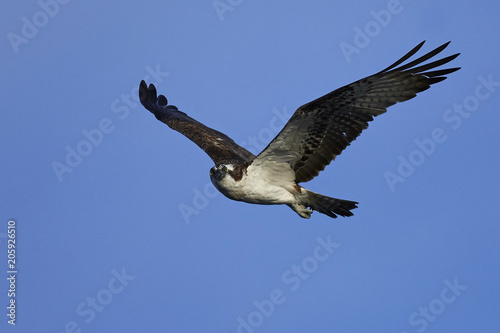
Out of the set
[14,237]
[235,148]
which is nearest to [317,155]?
[235,148]

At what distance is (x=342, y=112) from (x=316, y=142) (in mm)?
540

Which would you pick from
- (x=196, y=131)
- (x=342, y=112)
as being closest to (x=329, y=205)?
(x=342, y=112)

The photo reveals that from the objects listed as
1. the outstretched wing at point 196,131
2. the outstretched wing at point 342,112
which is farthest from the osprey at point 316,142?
the outstretched wing at point 196,131

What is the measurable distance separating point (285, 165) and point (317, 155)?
0.46 meters

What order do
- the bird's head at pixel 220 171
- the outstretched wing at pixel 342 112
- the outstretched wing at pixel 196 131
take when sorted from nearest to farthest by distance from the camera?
the outstretched wing at pixel 342 112, the bird's head at pixel 220 171, the outstretched wing at pixel 196 131

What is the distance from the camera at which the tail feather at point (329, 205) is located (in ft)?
34.2

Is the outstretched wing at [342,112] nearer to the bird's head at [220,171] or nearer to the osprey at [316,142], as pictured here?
the osprey at [316,142]

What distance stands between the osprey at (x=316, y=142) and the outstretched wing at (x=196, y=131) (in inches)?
13.1

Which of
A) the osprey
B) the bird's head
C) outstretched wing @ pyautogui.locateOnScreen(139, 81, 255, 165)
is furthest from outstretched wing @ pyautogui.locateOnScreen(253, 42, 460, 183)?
outstretched wing @ pyautogui.locateOnScreen(139, 81, 255, 165)

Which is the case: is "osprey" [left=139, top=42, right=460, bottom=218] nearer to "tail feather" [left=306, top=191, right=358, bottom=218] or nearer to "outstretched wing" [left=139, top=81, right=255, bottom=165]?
"tail feather" [left=306, top=191, right=358, bottom=218]

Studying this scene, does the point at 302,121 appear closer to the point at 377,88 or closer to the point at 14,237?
the point at 377,88

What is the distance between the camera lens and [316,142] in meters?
10.2

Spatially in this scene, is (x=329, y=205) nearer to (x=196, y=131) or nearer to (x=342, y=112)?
(x=342, y=112)

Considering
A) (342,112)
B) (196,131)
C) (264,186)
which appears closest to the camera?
(342,112)
